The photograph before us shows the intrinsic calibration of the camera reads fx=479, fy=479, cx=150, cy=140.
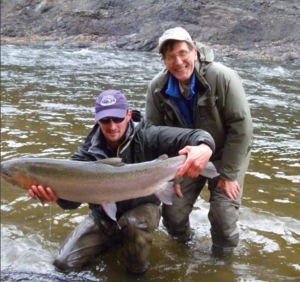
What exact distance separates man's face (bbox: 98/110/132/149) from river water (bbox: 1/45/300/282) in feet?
3.95

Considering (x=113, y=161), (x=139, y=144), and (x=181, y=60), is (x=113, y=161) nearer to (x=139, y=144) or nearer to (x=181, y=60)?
(x=139, y=144)

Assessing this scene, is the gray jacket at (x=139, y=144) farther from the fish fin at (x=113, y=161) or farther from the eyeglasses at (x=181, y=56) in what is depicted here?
the eyeglasses at (x=181, y=56)

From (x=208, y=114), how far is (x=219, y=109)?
0.34ft

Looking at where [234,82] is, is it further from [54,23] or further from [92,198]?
[54,23]

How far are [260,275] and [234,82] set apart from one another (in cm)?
169

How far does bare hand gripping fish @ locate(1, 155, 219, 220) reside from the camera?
3686 millimetres

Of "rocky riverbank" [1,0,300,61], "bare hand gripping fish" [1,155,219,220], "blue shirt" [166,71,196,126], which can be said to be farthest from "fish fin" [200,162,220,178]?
"rocky riverbank" [1,0,300,61]

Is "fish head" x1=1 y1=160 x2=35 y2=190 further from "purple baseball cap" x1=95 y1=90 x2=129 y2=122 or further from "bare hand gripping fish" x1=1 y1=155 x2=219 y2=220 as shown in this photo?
"purple baseball cap" x1=95 y1=90 x2=129 y2=122

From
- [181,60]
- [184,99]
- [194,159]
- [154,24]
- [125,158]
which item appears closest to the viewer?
[194,159]

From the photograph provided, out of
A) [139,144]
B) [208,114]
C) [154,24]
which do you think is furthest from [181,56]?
[154,24]

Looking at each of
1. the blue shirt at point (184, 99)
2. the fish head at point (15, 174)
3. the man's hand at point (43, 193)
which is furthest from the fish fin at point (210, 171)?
the fish head at point (15, 174)

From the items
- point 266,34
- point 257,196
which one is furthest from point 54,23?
point 257,196

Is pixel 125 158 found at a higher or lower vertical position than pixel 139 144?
lower

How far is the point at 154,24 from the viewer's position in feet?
98.3
